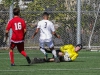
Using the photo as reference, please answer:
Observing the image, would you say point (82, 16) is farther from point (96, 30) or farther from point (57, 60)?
point (57, 60)

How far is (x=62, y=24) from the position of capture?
80.0 feet

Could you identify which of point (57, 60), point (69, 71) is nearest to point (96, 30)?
point (57, 60)

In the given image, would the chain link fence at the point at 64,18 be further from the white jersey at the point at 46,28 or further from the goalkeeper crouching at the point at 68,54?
the goalkeeper crouching at the point at 68,54

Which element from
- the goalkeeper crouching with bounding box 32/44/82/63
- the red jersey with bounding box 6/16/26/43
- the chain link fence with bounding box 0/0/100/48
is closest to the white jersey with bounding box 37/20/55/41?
the goalkeeper crouching with bounding box 32/44/82/63

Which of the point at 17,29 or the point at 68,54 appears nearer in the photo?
the point at 17,29

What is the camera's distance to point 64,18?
24.5 m

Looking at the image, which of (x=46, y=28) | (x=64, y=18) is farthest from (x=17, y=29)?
(x=64, y=18)

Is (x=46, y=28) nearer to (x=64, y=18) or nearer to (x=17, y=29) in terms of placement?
(x=17, y=29)

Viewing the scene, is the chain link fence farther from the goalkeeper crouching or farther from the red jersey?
the red jersey

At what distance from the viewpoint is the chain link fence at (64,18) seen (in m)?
24.2

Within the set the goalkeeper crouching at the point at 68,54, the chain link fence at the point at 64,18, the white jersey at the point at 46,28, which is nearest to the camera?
the goalkeeper crouching at the point at 68,54

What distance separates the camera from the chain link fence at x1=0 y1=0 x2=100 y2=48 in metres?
24.2

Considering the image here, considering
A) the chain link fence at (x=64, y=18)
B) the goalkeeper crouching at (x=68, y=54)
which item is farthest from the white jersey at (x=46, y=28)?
the chain link fence at (x=64, y=18)

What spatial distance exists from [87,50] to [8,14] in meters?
4.03
